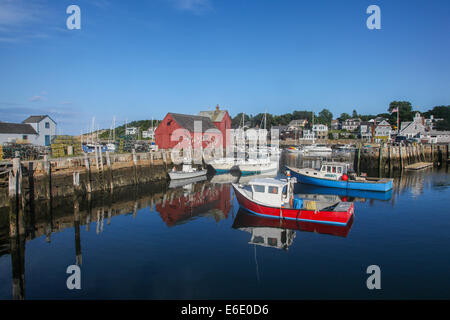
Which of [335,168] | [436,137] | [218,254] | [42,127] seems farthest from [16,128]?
[436,137]

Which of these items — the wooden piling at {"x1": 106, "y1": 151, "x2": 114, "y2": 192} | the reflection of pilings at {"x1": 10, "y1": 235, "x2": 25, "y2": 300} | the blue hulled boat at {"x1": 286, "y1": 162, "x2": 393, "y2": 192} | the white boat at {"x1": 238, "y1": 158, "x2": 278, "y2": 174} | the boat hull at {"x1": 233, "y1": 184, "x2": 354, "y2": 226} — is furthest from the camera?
the white boat at {"x1": 238, "y1": 158, "x2": 278, "y2": 174}

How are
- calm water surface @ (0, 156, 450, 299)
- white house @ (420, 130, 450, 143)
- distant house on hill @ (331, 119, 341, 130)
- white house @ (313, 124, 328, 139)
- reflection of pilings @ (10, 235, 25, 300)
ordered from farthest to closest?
1. distant house on hill @ (331, 119, 341, 130)
2. white house @ (313, 124, 328, 139)
3. white house @ (420, 130, 450, 143)
4. calm water surface @ (0, 156, 450, 299)
5. reflection of pilings @ (10, 235, 25, 300)

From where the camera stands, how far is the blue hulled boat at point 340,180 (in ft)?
93.5

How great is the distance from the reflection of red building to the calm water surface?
0.21 m

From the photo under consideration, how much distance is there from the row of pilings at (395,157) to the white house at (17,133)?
4484 centimetres

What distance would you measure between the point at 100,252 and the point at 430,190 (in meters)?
30.4

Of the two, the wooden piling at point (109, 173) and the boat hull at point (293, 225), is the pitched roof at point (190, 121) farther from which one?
the boat hull at point (293, 225)

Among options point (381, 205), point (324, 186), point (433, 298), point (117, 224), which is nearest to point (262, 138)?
point (324, 186)

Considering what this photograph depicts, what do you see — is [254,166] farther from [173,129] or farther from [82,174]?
[82,174]

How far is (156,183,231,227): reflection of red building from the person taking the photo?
2081cm

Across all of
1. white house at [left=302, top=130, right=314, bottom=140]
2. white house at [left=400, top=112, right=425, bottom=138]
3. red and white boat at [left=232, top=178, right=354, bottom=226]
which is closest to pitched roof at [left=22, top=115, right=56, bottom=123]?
red and white boat at [left=232, top=178, right=354, bottom=226]

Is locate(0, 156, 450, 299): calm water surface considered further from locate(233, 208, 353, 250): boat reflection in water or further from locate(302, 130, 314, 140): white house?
locate(302, 130, 314, 140): white house

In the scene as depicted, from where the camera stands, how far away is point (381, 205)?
2373cm
